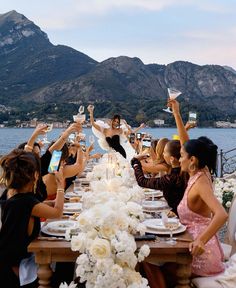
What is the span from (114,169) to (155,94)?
157ft

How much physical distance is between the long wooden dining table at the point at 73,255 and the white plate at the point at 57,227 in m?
0.13

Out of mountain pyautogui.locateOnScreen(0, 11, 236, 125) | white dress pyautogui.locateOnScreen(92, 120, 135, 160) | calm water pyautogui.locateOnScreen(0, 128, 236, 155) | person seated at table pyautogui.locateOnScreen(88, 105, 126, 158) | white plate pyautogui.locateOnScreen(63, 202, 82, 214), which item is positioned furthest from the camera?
mountain pyautogui.locateOnScreen(0, 11, 236, 125)

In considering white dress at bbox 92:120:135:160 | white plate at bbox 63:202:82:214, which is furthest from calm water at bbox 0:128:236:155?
white plate at bbox 63:202:82:214

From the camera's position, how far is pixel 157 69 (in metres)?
59.6

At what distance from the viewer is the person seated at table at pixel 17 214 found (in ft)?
9.53

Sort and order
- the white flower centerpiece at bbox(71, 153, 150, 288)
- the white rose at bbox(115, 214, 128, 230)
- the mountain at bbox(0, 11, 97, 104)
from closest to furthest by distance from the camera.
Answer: the white flower centerpiece at bbox(71, 153, 150, 288) < the white rose at bbox(115, 214, 128, 230) < the mountain at bbox(0, 11, 97, 104)

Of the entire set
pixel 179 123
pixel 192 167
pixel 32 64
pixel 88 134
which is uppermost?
pixel 32 64

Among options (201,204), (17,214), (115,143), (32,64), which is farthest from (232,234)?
(32,64)

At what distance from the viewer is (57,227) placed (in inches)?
121

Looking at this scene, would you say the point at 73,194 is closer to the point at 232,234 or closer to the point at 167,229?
the point at 232,234

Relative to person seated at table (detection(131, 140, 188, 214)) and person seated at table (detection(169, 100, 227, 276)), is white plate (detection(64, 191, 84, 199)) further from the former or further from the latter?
person seated at table (detection(169, 100, 227, 276))

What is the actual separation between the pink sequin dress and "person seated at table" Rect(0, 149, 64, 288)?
36.4 inches

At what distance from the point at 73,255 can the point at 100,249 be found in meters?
0.60

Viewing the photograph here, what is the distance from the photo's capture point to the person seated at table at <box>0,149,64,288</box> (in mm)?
2904
